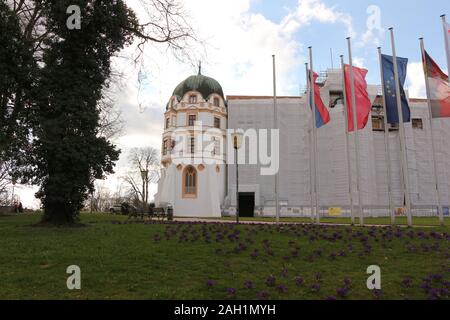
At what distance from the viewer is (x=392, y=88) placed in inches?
801

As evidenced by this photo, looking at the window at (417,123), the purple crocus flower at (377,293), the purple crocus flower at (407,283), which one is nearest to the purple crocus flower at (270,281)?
the purple crocus flower at (377,293)

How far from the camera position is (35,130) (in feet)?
52.3

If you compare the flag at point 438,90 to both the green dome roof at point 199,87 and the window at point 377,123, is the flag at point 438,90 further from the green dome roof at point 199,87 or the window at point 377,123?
the window at point 377,123

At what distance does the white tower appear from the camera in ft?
135

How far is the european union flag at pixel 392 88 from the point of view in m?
20.2

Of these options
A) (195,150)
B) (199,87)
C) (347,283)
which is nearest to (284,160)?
(195,150)

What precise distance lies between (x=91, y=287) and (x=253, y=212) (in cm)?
3659

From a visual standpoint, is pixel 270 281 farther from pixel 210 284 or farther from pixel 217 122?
pixel 217 122

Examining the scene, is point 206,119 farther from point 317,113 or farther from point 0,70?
point 0,70

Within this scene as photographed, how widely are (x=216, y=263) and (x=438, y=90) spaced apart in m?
15.5

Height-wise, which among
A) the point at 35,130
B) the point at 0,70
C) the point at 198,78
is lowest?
the point at 35,130

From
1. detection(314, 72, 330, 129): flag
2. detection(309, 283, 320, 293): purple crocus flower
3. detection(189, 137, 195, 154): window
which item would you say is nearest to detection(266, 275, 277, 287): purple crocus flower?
detection(309, 283, 320, 293): purple crocus flower

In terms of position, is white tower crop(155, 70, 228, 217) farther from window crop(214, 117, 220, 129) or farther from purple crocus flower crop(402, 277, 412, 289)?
purple crocus flower crop(402, 277, 412, 289)
